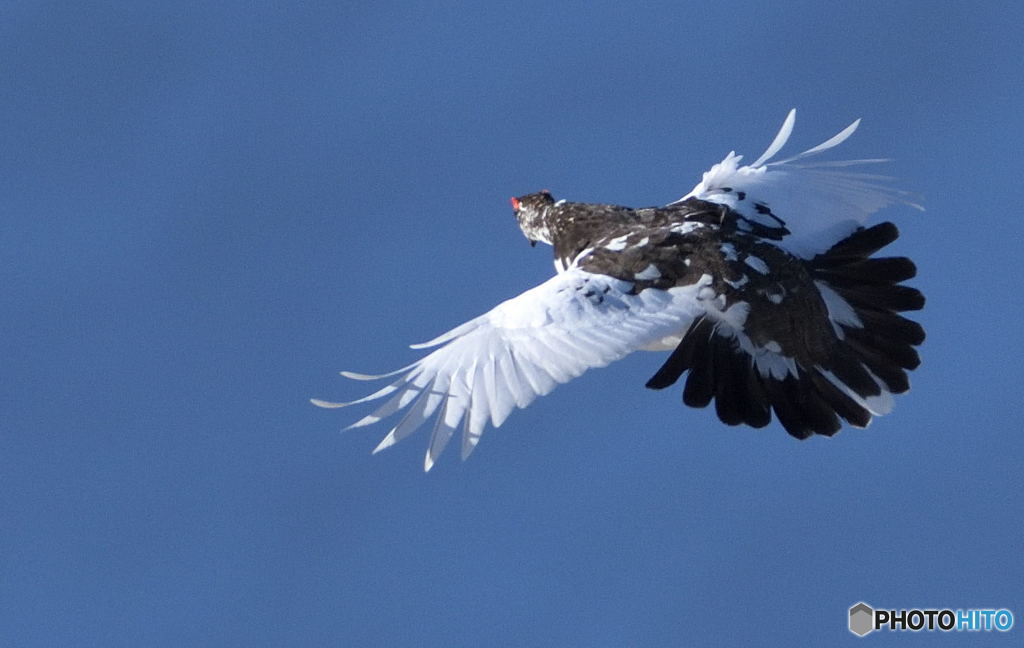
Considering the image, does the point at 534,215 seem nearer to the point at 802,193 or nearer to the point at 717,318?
the point at 802,193

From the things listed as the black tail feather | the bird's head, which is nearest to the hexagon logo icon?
the black tail feather

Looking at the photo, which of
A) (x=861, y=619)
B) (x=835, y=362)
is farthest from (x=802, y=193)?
(x=861, y=619)

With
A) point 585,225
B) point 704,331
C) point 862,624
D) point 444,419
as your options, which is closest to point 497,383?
point 444,419

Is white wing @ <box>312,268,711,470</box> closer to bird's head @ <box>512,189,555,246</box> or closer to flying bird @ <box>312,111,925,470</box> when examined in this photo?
flying bird @ <box>312,111,925,470</box>

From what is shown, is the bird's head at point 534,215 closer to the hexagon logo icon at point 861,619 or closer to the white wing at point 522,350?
the white wing at point 522,350

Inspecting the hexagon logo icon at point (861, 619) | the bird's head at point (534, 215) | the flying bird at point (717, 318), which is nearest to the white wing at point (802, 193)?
the flying bird at point (717, 318)
